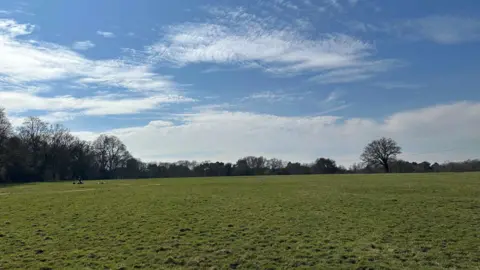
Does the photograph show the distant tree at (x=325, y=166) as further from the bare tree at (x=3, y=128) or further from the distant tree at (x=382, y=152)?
the bare tree at (x=3, y=128)

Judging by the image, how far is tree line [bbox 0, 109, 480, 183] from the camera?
99.4 meters

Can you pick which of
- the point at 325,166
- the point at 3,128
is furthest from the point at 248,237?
the point at 325,166

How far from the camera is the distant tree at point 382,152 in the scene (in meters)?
135

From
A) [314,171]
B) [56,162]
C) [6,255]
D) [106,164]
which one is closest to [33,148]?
[56,162]

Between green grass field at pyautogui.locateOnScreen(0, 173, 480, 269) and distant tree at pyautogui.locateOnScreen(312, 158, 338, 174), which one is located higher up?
distant tree at pyautogui.locateOnScreen(312, 158, 338, 174)

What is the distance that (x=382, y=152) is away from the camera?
13575 centimetres

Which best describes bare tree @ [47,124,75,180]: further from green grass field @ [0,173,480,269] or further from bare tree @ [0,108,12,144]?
green grass field @ [0,173,480,269]

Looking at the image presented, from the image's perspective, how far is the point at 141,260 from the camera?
40.9 feet

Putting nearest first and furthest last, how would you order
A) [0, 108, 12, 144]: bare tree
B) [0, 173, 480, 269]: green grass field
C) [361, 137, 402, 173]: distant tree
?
[0, 173, 480, 269]: green grass field → [0, 108, 12, 144]: bare tree → [361, 137, 402, 173]: distant tree

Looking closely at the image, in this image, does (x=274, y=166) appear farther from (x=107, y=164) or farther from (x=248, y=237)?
(x=248, y=237)

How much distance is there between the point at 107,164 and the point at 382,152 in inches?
4248

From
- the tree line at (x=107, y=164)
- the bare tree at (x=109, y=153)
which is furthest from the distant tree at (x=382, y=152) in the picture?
the bare tree at (x=109, y=153)

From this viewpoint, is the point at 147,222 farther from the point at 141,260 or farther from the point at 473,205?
the point at 473,205

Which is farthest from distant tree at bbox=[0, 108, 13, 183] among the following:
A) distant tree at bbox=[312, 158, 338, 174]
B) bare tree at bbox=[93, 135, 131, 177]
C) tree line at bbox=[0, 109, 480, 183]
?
distant tree at bbox=[312, 158, 338, 174]
